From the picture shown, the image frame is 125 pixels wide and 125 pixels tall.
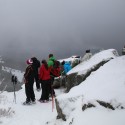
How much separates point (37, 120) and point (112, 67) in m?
3.55

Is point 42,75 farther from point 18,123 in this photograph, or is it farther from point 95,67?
point 18,123

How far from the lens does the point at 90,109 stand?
9422mm

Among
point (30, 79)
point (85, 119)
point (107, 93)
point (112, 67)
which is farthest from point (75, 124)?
point (30, 79)

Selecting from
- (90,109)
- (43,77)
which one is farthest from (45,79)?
(90,109)

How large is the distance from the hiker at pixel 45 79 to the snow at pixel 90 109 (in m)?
1.51

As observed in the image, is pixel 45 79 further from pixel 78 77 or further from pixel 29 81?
pixel 78 77

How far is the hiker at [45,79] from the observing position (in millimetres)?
15984

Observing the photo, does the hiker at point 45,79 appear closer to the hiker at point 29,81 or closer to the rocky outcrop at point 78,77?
the hiker at point 29,81

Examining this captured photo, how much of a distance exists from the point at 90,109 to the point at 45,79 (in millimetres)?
7062

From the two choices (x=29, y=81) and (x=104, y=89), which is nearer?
(x=104, y=89)

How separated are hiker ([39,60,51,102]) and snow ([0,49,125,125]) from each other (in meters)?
1.51

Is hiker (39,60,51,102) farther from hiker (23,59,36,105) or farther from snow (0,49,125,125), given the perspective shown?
snow (0,49,125,125)

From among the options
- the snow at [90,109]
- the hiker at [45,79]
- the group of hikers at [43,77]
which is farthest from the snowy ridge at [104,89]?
the hiker at [45,79]

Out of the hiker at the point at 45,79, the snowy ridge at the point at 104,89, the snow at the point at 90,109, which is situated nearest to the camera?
the snow at the point at 90,109
